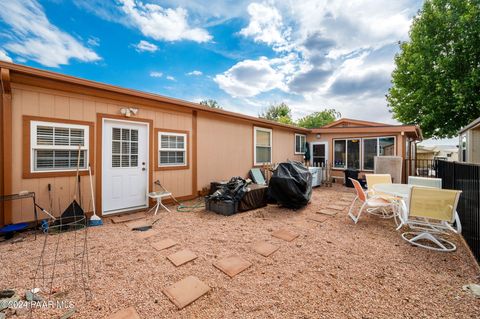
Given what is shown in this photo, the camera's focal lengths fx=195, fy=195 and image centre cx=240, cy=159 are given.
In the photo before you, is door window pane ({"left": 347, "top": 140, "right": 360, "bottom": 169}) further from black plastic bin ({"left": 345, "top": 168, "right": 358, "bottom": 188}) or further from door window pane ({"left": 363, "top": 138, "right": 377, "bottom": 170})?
black plastic bin ({"left": 345, "top": 168, "right": 358, "bottom": 188})

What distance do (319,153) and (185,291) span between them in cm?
978

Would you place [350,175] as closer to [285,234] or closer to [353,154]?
[353,154]

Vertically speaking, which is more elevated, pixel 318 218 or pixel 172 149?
pixel 172 149

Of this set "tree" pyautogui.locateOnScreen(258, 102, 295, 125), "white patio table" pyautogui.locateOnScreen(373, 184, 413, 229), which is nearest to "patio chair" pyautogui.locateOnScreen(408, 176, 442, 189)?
"white patio table" pyautogui.locateOnScreen(373, 184, 413, 229)

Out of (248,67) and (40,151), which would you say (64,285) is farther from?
(248,67)

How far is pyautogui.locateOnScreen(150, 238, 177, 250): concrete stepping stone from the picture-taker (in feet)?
9.43

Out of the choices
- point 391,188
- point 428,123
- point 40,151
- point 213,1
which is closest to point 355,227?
point 391,188

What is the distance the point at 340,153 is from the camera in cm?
977

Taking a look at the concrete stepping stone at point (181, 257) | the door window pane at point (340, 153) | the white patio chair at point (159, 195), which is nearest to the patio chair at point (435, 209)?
the concrete stepping stone at point (181, 257)

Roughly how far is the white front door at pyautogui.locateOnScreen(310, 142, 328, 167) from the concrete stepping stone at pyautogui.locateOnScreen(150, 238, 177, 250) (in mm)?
8574

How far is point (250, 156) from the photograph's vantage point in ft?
24.9

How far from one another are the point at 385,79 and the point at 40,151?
1763 cm

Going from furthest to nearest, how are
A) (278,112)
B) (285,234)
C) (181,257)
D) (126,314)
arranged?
1. (278,112)
2. (285,234)
3. (181,257)
4. (126,314)

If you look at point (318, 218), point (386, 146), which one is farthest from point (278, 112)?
point (318, 218)
